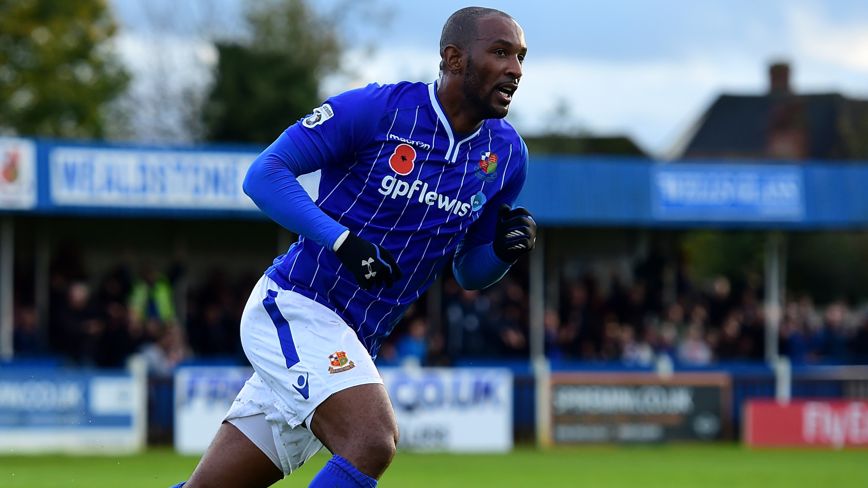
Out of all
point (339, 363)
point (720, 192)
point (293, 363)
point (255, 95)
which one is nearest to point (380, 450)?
point (339, 363)

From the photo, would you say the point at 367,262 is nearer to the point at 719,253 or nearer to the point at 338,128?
the point at 338,128

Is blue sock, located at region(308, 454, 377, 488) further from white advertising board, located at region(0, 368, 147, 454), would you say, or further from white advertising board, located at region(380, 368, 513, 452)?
white advertising board, located at region(380, 368, 513, 452)

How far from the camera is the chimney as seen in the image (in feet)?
213

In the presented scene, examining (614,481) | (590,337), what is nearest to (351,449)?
(614,481)

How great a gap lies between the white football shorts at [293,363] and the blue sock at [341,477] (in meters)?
0.23

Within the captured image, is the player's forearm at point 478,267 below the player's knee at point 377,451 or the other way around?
the other way around

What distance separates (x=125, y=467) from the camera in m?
15.7

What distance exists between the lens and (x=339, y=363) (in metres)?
5.46

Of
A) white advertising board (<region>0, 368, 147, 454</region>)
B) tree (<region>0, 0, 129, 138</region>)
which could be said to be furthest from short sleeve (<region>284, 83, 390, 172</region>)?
tree (<region>0, 0, 129, 138</region>)

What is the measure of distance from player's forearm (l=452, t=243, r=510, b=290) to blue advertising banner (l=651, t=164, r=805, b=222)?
59.4ft

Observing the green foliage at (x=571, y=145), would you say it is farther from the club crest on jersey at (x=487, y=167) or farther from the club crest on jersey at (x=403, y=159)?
the club crest on jersey at (x=403, y=159)

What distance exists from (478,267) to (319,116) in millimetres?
1083

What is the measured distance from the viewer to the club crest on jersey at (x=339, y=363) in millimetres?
5438

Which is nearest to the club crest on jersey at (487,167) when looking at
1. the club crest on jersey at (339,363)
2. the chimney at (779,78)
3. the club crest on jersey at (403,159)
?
the club crest on jersey at (403,159)
